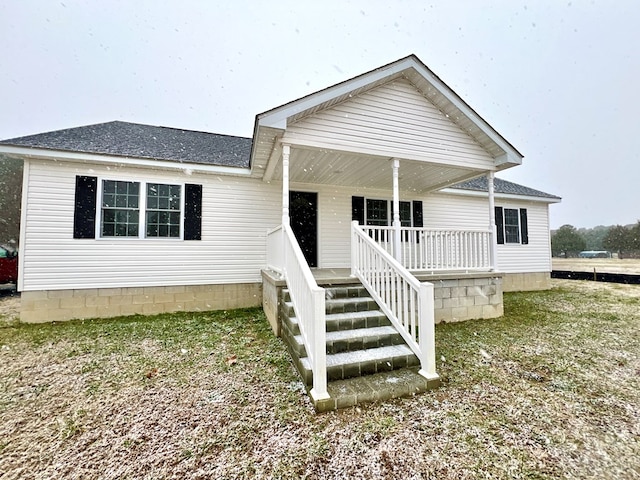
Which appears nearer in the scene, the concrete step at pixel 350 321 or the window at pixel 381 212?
the concrete step at pixel 350 321

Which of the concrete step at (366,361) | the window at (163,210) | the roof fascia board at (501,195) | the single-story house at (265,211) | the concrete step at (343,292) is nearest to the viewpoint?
the concrete step at (366,361)

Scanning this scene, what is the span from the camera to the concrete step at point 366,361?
3061 millimetres

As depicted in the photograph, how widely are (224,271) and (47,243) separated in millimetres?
3356

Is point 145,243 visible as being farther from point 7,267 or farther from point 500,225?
point 500,225

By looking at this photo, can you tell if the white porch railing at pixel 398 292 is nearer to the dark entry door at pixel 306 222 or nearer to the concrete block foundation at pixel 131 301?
the dark entry door at pixel 306 222

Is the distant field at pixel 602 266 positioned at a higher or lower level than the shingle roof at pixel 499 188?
lower

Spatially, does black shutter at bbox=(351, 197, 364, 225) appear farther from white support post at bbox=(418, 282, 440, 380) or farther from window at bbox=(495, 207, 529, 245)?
window at bbox=(495, 207, 529, 245)

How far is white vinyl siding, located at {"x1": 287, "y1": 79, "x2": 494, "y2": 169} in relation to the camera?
5.02 metres

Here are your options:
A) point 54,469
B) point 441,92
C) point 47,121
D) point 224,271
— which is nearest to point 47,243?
point 224,271

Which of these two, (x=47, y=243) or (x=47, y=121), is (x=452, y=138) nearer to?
(x=47, y=243)

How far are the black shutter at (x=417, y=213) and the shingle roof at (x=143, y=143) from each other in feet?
16.2

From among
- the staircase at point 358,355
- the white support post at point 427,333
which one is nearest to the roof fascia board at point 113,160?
the staircase at point 358,355

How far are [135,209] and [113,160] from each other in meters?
1.04

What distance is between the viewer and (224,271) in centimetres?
661
